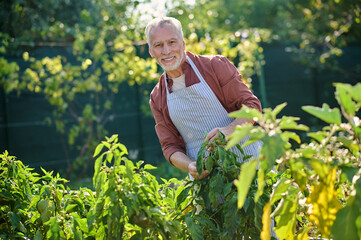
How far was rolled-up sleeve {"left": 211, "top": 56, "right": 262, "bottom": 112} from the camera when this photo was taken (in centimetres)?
233

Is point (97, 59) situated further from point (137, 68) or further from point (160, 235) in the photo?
point (160, 235)

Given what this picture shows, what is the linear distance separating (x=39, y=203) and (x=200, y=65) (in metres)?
1.19

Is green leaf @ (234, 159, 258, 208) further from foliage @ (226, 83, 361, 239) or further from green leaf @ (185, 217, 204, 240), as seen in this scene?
green leaf @ (185, 217, 204, 240)

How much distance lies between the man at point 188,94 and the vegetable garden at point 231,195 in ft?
2.13

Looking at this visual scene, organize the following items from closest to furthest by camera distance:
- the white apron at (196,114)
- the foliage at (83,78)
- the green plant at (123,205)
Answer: the green plant at (123,205)
the white apron at (196,114)
the foliage at (83,78)

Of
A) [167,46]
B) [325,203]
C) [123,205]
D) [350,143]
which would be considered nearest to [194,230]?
[123,205]

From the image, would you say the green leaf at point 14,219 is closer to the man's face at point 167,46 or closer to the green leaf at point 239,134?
the green leaf at point 239,134

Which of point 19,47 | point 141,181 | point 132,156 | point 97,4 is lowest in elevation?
point 132,156

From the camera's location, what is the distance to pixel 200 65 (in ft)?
8.19

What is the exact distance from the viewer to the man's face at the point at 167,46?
93.9 inches

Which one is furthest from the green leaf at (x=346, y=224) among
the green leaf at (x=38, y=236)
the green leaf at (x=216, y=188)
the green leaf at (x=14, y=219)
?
the green leaf at (x=14, y=219)

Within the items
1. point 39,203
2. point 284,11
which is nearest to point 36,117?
point 39,203

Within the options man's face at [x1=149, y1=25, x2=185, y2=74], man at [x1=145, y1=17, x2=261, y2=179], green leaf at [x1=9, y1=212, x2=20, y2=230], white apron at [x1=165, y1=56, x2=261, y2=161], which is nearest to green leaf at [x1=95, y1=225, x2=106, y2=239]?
green leaf at [x1=9, y1=212, x2=20, y2=230]

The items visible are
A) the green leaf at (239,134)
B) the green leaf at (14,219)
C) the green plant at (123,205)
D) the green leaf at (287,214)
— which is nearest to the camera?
the green leaf at (239,134)
